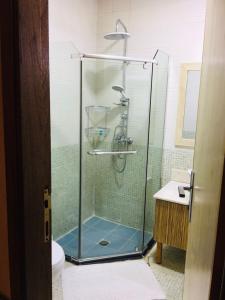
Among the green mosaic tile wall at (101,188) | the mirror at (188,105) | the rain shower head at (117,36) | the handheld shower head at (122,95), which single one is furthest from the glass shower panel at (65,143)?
the mirror at (188,105)

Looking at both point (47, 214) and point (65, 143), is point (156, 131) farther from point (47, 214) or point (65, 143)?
point (47, 214)

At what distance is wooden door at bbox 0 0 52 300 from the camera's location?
676mm

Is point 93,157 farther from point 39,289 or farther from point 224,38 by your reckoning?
point 224,38

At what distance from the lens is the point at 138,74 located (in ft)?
8.66

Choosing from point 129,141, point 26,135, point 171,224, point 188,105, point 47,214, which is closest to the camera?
point 26,135

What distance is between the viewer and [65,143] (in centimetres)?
260

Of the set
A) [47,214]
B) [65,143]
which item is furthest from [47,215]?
[65,143]

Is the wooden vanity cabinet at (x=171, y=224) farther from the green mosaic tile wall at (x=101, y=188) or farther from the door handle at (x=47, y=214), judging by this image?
the door handle at (x=47, y=214)

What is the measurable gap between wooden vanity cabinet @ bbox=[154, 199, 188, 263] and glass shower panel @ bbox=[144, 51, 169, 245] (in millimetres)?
423

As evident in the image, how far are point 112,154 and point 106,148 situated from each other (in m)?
0.10

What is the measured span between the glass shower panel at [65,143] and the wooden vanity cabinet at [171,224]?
32.1 inches

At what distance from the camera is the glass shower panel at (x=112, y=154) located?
2648mm

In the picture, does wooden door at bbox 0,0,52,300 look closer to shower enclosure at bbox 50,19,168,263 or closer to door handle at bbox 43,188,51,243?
door handle at bbox 43,188,51,243

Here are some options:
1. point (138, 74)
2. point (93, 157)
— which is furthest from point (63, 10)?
point (93, 157)
